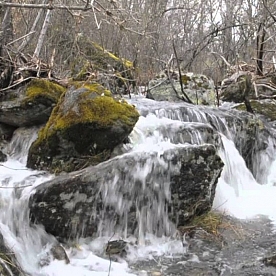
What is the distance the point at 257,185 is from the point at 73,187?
131 inches

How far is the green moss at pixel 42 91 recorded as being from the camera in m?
6.24

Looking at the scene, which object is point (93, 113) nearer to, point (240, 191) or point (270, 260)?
point (240, 191)

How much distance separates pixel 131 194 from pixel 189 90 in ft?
15.7

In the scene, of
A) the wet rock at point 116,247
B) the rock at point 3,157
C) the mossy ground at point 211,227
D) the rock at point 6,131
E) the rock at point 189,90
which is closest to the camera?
the wet rock at point 116,247

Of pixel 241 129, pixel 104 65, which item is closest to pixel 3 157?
pixel 241 129

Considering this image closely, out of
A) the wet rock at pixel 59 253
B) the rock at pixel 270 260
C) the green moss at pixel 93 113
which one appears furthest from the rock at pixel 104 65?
the rock at pixel 270 260

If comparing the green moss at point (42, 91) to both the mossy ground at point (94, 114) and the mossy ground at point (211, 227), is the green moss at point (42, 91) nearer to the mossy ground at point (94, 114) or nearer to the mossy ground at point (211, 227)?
the mossy ground at point (94, 114)

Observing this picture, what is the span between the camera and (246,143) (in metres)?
7.25

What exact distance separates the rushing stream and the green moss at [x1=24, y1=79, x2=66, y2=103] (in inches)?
18.9

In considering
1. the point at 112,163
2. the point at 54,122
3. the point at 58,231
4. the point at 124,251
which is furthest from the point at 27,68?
the point at 124,251

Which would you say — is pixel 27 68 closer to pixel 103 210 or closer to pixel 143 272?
pixel 103 210

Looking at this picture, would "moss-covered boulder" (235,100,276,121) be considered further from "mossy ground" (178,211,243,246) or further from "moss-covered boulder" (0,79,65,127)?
"moss-covered boulder" (0,79,65,127)

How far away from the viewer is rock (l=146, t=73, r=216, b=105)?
29.7ft

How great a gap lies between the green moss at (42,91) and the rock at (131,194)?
75.6 inches
